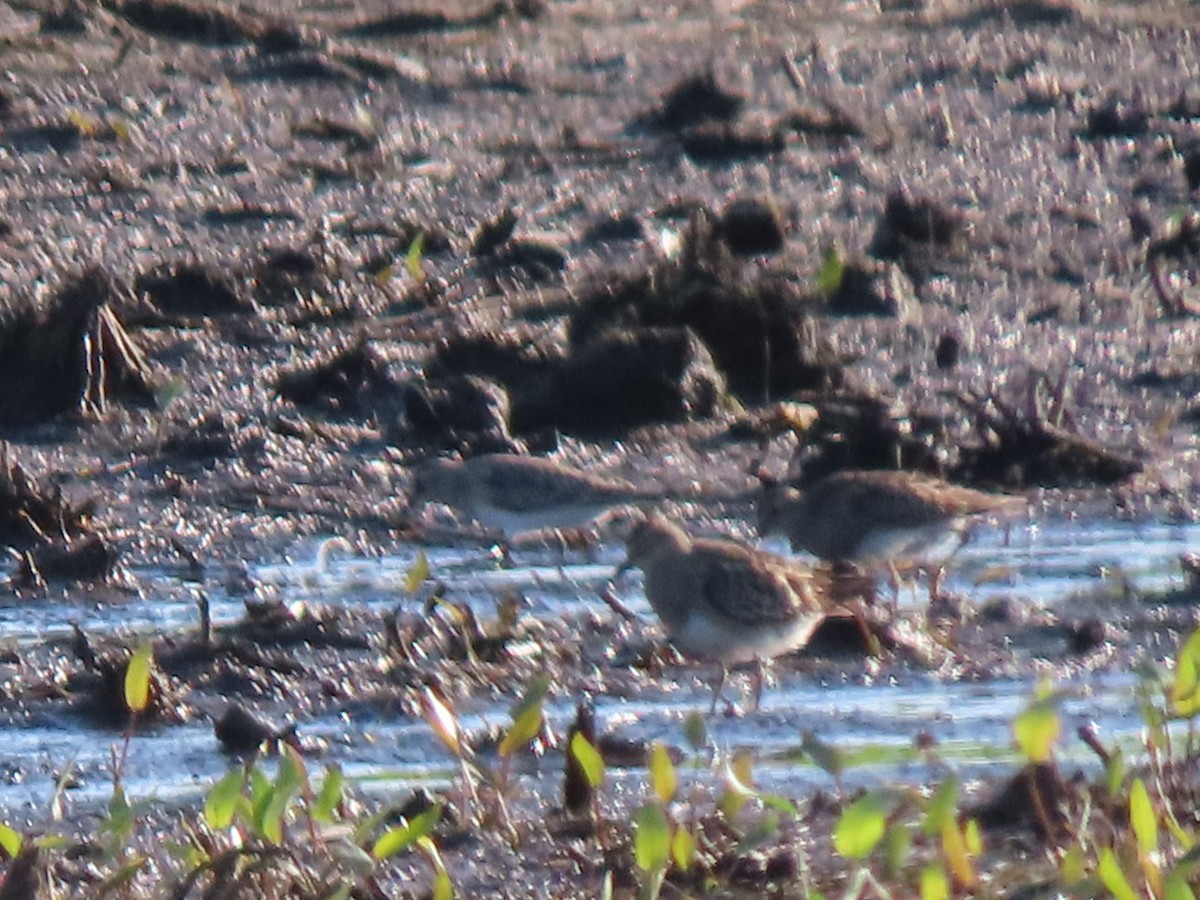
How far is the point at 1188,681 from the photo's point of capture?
4.45 metres

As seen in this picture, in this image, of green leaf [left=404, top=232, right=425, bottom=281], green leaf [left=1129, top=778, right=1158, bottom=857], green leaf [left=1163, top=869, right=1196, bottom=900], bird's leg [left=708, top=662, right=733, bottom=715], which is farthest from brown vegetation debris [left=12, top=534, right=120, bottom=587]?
green leaf [left=1163, top=869, right=1196, bottom=900]

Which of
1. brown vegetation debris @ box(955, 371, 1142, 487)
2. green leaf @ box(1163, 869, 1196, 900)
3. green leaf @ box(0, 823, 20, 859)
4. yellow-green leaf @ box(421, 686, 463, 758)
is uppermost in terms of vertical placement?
green leaf @ box(1163, 869, 1196, 900)

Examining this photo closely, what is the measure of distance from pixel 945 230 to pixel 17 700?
578 cm

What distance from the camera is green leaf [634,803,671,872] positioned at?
4.14 metres

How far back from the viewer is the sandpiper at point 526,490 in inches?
304

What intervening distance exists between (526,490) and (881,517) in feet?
3.40

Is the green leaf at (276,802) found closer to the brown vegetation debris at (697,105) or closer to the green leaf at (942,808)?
the green leaf at (942,808)

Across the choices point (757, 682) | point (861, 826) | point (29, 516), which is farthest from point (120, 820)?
point (29, 516)

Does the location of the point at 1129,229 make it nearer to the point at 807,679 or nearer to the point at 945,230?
the point at 945,230

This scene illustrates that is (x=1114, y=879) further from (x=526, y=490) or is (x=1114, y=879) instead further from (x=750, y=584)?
(x=526, y=490)

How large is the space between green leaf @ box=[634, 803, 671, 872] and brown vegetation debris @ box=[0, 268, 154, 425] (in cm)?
473

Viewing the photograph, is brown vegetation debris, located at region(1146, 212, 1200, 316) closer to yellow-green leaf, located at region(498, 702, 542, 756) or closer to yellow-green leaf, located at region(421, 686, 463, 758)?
yellow-green leaf, located at region(421, 686, 463, 758)

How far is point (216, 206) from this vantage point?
35.8 ft

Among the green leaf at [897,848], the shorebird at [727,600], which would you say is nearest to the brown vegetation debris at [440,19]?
the shorebird at [727,600]
